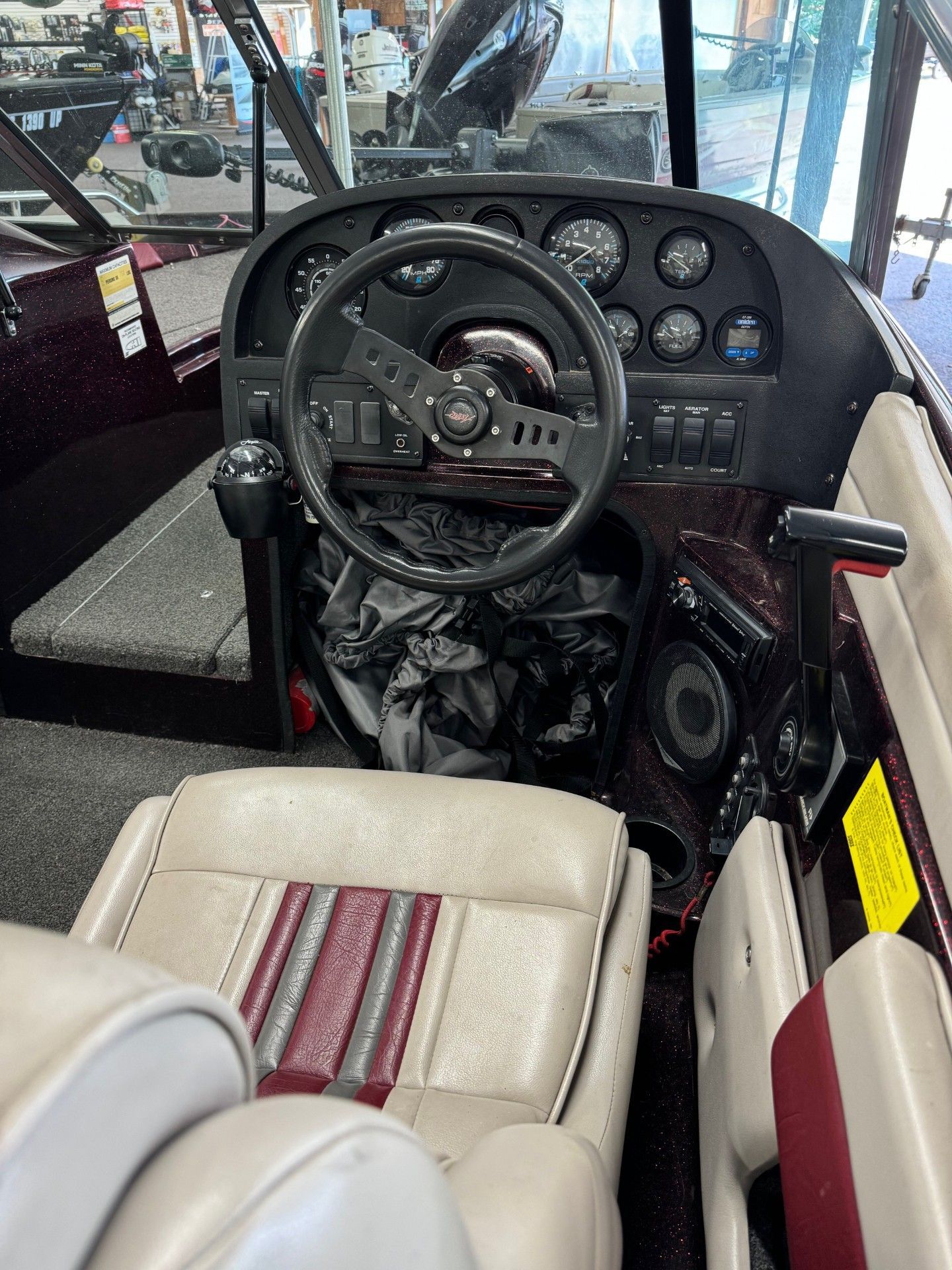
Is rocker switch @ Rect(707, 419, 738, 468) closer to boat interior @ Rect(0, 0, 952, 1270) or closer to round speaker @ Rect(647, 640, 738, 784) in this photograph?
boat interior @ Rect(0, 0, 952, 1270)

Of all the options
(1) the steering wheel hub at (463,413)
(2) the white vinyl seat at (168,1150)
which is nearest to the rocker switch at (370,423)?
(1) the steering wheel hub at (463,413)

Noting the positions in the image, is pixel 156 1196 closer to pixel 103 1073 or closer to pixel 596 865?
pixel 103 1073

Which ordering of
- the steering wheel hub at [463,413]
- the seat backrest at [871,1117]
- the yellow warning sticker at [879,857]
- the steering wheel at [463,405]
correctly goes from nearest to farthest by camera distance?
the seat backrest at [871,1117], the yellow warning sticker at [879,857], the steering wheel at [463,405], the steering wheel hub at [463,413]

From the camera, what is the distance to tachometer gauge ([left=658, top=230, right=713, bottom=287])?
1.39m

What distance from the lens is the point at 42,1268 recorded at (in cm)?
28

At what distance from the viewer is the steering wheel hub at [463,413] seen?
4.27ft

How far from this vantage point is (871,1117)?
0.60m

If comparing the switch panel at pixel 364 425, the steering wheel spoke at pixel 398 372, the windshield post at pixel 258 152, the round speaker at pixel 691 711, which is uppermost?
the windshield post at pixel 258 152

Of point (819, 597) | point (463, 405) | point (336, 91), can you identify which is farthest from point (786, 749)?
point (336, 91)

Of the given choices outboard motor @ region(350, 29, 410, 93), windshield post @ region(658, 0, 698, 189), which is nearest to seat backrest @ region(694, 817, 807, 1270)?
windshield post @ region(658, 0, 698, 189)

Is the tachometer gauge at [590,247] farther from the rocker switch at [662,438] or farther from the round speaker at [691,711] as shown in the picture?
the round speaker at [691,711]

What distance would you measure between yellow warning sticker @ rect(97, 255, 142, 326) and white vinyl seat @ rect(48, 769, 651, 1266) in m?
1.42

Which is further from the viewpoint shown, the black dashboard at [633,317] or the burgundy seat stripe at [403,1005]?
the black dashboard at [633,317]

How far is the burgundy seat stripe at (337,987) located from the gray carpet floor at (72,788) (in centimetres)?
71
